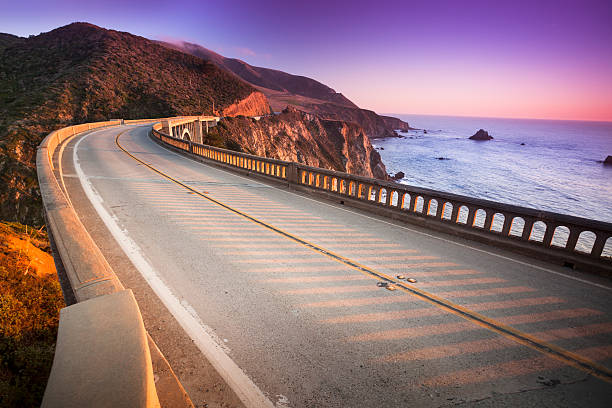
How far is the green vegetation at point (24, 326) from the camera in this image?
2998 mm

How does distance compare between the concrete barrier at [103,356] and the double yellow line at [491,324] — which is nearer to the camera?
the concrete barrier at [103,356]

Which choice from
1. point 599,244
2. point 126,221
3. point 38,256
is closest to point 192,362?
point 126,221

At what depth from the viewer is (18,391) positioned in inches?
114

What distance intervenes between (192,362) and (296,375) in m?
1.16

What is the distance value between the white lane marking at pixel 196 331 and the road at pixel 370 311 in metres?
0.02

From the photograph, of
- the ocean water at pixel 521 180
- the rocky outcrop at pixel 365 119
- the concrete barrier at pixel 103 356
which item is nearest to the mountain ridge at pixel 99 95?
the ocean water at pixel 521 180

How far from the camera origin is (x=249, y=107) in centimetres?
9956

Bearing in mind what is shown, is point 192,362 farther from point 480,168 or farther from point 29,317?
point 480,168

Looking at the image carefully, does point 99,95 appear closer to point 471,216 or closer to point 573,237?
point 471,216

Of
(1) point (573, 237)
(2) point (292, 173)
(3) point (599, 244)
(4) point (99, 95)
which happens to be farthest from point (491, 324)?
(4) point (99, 95)

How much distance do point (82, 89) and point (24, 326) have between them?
276 ft

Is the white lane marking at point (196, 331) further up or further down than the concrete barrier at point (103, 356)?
further down

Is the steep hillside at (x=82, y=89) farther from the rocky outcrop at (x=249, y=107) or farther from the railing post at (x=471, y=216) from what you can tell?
the railing post at (x=471, y=216)

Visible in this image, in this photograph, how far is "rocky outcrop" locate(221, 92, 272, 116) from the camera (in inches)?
3526
